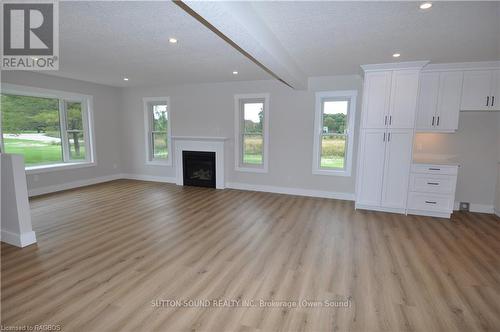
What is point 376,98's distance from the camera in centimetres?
438

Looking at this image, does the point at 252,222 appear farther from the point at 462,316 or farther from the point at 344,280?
the point at 462,316

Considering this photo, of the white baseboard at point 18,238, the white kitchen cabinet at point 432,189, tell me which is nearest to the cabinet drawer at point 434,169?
the white kitchen cabinet at point 432,189

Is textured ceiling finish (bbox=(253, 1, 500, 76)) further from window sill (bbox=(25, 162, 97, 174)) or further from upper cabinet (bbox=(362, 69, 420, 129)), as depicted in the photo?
window sill (bbox=(25, 162, 97, 174))

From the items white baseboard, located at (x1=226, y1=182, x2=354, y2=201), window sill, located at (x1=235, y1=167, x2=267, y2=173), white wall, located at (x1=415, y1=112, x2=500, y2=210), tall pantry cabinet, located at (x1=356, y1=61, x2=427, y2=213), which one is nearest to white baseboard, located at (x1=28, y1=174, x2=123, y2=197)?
white baseboard, located at (x1=226, y1=182, x2=354, y2=201)

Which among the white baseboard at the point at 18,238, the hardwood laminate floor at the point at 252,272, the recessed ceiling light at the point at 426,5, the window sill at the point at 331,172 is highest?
the recessed ceiling light at the point at 426,5

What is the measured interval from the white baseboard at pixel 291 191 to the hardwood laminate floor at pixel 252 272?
91 centimetres

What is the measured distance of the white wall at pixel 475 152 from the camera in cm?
439

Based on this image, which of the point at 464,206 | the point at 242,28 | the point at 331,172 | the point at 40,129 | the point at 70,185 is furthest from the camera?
the point at 70,185

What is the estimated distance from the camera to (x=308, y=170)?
18.2ft

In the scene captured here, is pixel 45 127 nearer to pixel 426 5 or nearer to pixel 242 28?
pixel 242 28

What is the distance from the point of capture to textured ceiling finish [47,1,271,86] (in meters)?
2.44

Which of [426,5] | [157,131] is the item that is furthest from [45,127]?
[426,5]

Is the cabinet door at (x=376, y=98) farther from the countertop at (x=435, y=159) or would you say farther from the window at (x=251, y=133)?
the window at (x=251, y=133)

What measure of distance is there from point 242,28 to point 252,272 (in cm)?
233
